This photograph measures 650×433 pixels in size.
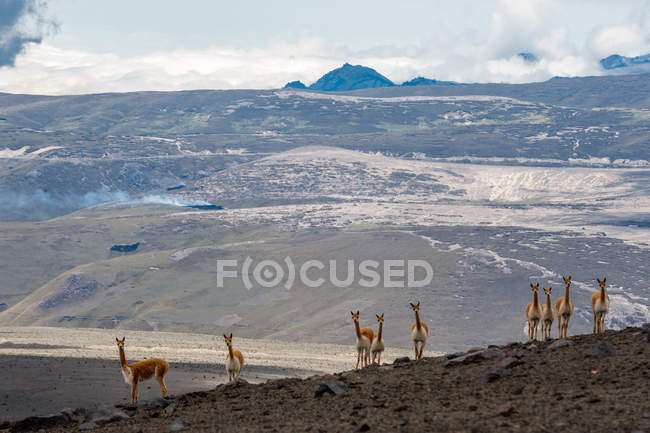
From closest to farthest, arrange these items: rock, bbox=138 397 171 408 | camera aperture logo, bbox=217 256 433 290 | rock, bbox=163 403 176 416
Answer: rock, bbox=163 403 176 416, rock, bbox=138 397 171 408, camera aperture logo, bbox=217 256 433 290

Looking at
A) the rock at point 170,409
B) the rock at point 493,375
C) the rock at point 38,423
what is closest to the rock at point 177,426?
the rock at point 170,409

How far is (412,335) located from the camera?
92.8 ft

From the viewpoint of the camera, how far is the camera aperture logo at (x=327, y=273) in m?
159

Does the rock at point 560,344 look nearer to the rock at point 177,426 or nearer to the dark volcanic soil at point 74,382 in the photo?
the rock at point 177,426

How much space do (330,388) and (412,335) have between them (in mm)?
7573

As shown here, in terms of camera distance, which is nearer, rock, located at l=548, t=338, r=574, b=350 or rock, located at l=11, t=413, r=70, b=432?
rock, located at l=11, t=413, r=70, b=432

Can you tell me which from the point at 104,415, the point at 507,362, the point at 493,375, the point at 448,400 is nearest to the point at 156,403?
the point at 104,415

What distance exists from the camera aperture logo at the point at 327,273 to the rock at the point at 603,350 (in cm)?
13260

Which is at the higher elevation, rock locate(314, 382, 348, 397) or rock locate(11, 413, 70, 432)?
rock locate(314, 382, 348, 397)

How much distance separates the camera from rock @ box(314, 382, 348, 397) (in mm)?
21188

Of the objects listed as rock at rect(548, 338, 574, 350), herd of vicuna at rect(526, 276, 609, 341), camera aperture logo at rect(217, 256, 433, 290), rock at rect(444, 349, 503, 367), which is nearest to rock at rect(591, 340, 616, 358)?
rock at rect(548, 338, 574, 350)

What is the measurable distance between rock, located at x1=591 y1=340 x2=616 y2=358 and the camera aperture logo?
13260 centimetres

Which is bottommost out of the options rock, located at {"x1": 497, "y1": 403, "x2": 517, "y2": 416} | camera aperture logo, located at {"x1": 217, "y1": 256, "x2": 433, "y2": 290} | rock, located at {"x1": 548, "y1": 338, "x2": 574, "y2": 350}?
camera aperture logo, located at {"x1": 217, "y1": 256, "x2": 433, "y2": 290}

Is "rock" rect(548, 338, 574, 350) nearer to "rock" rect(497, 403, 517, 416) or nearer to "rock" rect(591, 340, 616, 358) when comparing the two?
"rock" rect(591, 340, 616, 358)
